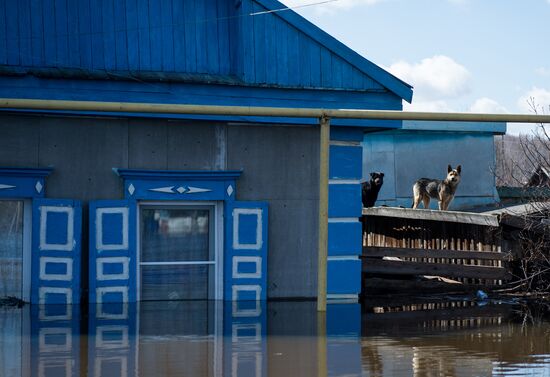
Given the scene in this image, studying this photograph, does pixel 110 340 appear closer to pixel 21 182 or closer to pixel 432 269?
pixel 21 182

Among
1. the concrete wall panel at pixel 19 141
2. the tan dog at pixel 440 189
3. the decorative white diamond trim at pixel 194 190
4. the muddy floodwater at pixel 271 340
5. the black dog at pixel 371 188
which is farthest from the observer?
the black dog at pixel 371 188

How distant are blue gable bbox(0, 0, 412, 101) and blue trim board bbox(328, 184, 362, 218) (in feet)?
5.30

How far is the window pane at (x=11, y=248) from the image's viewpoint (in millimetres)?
15305

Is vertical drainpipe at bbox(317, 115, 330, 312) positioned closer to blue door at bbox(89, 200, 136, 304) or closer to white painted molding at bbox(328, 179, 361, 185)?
white painted molding at bbox(328, 179, 361, 185)

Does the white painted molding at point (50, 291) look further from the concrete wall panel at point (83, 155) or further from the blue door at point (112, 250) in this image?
the concrete wall panel at point (83, 155)

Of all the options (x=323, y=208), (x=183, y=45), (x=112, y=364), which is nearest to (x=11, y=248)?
(x=183, y=45)

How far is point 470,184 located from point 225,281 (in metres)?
16.7

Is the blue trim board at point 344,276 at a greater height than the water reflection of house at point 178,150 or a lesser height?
lesser

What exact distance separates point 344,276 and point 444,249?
3409 mm

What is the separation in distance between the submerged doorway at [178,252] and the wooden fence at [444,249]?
11.0ft

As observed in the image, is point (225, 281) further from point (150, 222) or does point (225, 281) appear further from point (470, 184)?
point (470, 184)

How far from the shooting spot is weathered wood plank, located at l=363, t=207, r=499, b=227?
60.5 ft

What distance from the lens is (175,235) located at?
53.3 feet

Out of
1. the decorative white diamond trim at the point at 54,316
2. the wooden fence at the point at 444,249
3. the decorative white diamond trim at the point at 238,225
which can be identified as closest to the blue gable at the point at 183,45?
the decorative white diamond trim at the point at 238,225
